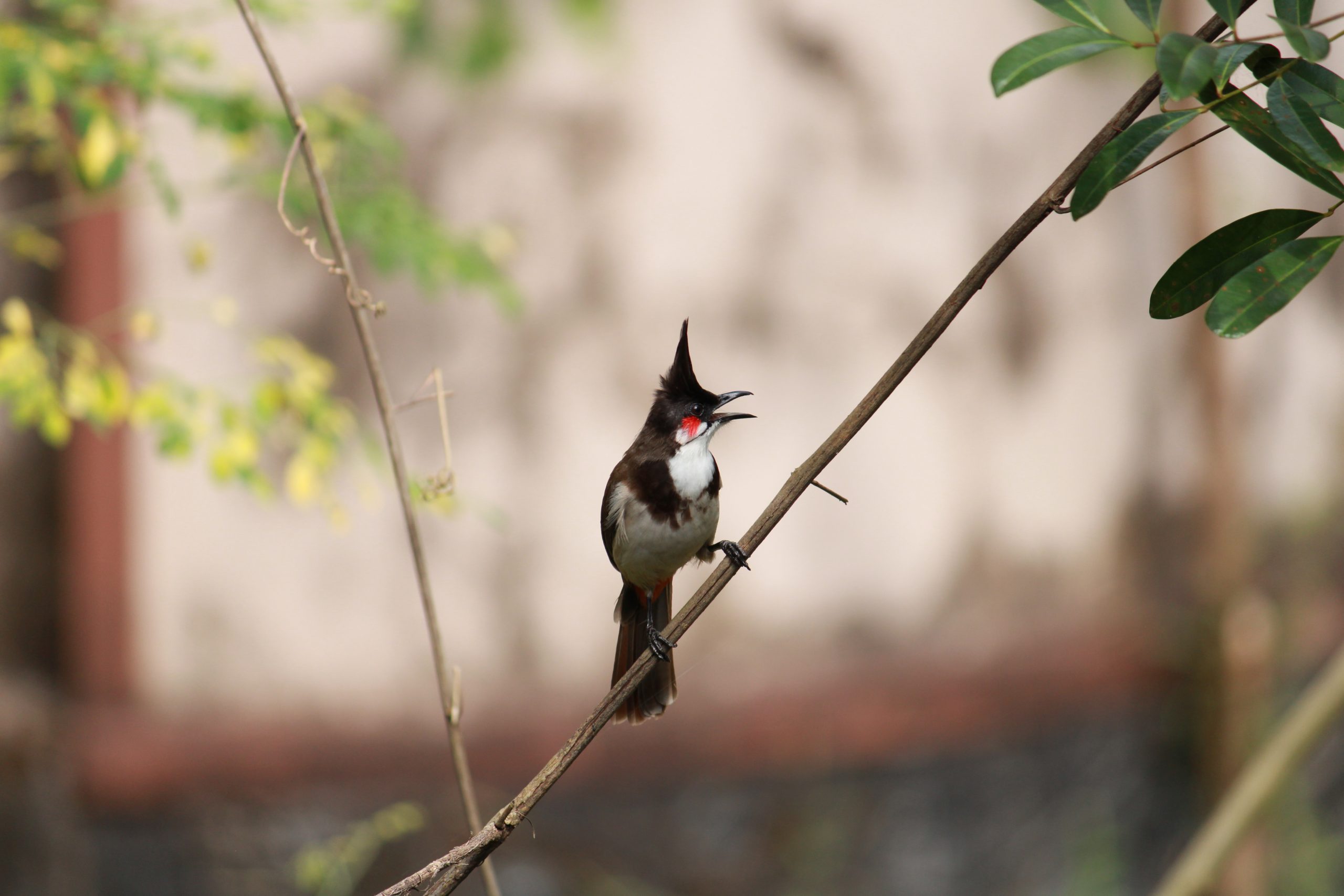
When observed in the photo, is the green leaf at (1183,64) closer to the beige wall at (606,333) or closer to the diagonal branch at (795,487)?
the diagonal branch at (795,487)

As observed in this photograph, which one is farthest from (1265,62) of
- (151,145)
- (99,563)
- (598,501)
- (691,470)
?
(99,563)

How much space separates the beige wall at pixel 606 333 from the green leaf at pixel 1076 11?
6.72 feet

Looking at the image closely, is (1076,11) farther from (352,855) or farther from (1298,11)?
(352,855)

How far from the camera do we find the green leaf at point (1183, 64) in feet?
1.88

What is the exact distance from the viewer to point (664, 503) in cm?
104

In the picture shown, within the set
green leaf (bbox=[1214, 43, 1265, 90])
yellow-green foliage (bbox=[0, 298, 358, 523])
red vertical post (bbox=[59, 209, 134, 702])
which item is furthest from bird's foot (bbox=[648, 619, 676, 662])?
red vertical post (bbox=[59, 209, 134, 702])

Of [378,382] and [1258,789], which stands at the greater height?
[378,382]

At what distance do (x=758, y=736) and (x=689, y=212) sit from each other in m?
1.33

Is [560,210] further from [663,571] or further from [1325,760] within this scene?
[1325,760]

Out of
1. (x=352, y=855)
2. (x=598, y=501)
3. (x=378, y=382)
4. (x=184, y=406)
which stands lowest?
(x=378, y=382)

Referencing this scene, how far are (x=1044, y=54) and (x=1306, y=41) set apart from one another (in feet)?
0.55

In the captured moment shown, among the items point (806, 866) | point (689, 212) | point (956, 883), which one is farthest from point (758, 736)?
point (689, 212)

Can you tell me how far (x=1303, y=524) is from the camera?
3605mm

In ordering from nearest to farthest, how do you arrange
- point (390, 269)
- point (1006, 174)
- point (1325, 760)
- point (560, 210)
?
1. point (390, 269)
2. point (560, 210)
3. point (1006, 174)
4. point (1325, 760)
